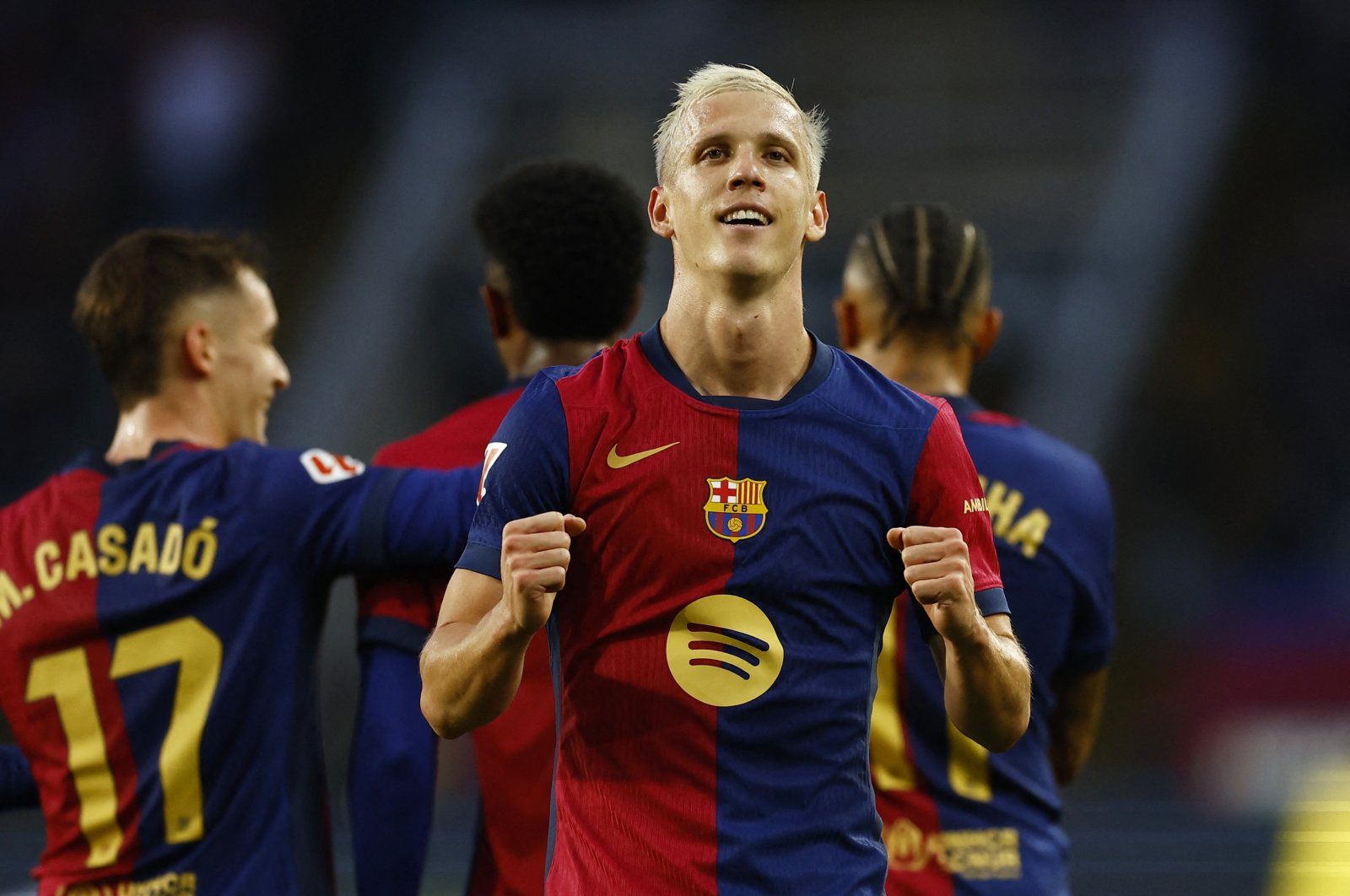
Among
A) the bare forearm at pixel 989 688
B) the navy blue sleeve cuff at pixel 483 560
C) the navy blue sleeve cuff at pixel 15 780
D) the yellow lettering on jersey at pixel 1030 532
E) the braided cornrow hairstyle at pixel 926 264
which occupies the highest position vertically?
the braided cornrow hairstyle at pixel 926 264

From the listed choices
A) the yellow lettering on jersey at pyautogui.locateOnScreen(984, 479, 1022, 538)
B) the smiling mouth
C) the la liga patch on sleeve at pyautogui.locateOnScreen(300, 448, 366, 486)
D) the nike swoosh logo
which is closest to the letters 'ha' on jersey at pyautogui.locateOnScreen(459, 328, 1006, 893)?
the nike swoosh logo

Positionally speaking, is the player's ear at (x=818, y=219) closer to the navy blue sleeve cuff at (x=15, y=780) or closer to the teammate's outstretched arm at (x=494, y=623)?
the teammate's outstretched arm at (x=494, y=623)

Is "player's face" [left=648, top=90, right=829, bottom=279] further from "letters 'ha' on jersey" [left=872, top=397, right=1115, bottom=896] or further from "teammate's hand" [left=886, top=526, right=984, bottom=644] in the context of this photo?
"letters 'ha' on jersey" [left=872, top=397, right=1115, bottom=896]

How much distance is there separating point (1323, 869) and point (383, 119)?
10071 mm

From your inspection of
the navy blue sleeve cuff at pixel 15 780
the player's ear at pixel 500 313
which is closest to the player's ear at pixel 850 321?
the player's ear at pixel 500 313

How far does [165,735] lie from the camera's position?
3061mm

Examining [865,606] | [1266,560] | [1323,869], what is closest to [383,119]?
[1266,560]

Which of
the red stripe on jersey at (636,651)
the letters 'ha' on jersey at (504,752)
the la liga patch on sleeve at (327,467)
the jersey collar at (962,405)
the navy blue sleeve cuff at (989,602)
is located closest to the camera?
the red stripe on jersey at (636,651)

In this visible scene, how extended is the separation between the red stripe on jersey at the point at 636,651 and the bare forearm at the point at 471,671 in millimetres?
135

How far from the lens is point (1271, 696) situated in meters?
9.51

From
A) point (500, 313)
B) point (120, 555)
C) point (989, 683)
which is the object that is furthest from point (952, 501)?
point (120, 555)

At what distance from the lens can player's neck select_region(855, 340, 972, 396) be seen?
11.7ft

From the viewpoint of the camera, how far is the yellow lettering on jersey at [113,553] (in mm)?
3080

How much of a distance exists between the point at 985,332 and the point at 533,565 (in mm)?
2037
